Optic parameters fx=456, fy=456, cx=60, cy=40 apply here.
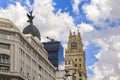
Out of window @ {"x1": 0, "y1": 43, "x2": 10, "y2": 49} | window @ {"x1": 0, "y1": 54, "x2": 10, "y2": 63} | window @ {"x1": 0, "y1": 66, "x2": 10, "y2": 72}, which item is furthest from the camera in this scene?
window @ {"x1": 0, "y1": 43, "x2": 10, "y2": 49}

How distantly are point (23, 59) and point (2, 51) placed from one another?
7.62m

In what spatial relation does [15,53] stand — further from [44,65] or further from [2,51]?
[44,65]

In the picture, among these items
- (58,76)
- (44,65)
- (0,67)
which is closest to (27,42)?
(0,67)

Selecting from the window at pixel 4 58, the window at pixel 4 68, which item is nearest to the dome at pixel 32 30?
the window at pixel 4 58

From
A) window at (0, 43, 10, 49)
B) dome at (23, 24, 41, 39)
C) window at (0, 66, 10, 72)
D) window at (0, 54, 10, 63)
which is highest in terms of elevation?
dome at (23, 24, 41, 39)

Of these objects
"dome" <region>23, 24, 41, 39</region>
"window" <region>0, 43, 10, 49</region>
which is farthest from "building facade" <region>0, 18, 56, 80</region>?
"dome" <region>23, 24, 41, 39</region>

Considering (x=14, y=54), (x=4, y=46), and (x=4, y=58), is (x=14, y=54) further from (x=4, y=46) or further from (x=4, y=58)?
(x=4, y=46)

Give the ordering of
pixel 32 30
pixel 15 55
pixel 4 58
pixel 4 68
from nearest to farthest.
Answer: pixel 4 68 → pixel 4 58 → pixel 15 55 → pixel 32 30

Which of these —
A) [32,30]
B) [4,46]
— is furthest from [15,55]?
[32,30]

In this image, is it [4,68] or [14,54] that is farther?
[14,54]

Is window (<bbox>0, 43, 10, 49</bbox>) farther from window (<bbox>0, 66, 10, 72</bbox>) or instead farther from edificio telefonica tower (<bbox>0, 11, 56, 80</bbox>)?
window (<bbox>0, 66, 10, 72</bbox>)

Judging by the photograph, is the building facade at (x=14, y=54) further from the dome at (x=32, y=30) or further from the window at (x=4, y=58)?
the dome at (x=32, y=30)

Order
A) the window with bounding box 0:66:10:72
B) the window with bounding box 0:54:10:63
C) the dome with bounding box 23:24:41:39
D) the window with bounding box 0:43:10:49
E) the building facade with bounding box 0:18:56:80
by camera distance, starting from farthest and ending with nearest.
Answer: the dome with bounding box 23:24:41:39, the window with bounding box 0:43:10:49, the window with bounding box 0:54:10:63, the building facade with bounding box 0:18:56:80, the window with bounding box 0:66:10:72

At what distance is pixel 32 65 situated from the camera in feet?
386
